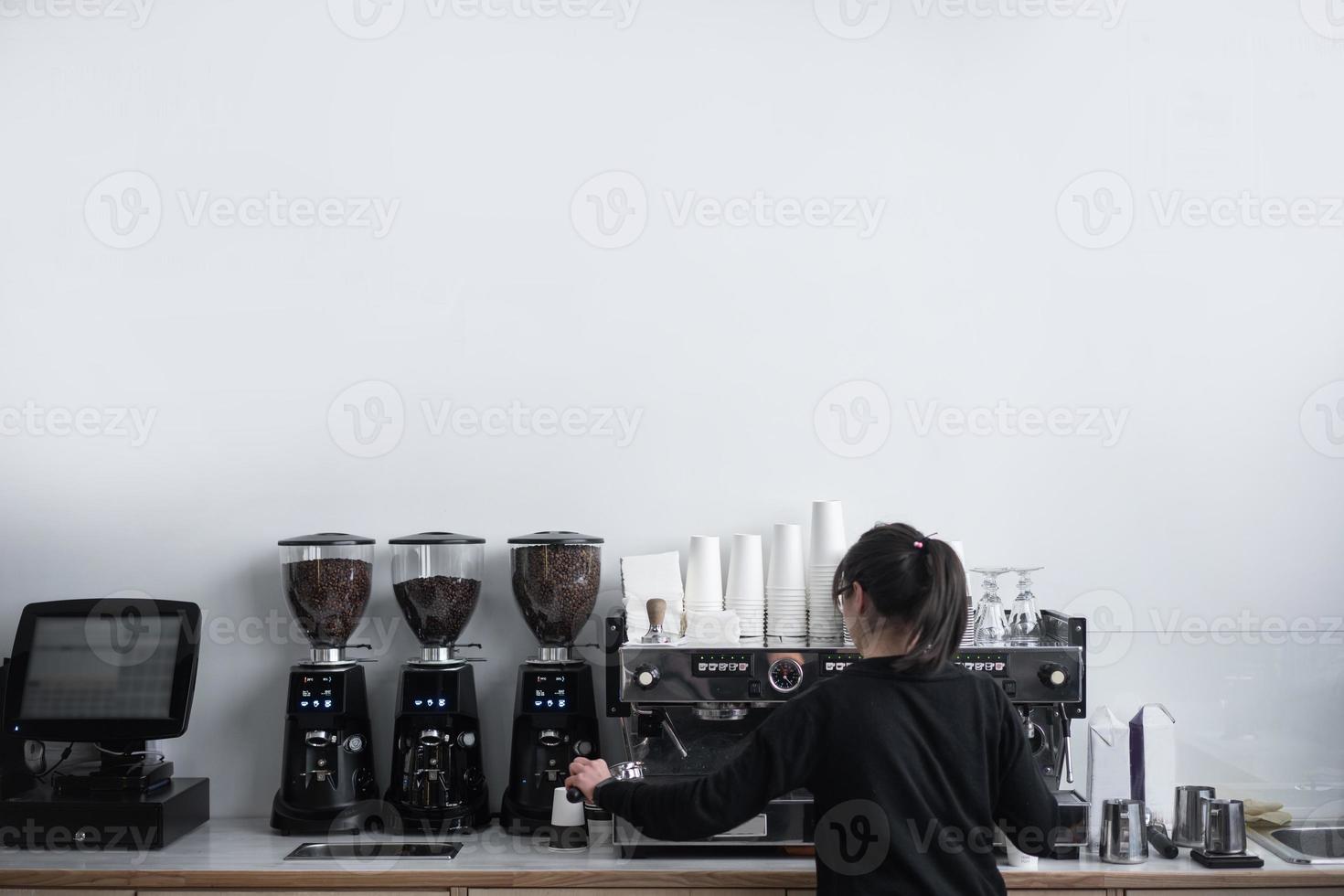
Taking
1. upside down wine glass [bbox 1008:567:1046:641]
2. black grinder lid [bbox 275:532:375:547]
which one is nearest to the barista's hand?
black grinder lid [bbox 275:532:375:547]

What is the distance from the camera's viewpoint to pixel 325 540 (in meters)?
2.31

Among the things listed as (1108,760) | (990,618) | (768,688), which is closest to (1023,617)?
(990,618)

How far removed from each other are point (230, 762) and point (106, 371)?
0.95m

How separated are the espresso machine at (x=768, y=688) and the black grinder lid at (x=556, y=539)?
31 cm

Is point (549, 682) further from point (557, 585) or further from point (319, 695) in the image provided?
point (319, 695)

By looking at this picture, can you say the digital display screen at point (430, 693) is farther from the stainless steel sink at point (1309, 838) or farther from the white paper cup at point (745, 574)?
the stainless steel sink at point (1309, 838)

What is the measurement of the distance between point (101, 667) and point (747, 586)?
1.35 m

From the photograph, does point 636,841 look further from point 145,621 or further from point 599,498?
point 145,621

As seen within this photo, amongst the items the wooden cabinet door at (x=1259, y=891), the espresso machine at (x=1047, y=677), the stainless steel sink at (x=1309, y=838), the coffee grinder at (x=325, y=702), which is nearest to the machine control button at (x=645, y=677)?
the espresso machine at (x=1047, y=677)

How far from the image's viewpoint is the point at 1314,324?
2.52 metres

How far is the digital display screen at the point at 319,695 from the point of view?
225 cm

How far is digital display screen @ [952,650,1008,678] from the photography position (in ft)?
6.61

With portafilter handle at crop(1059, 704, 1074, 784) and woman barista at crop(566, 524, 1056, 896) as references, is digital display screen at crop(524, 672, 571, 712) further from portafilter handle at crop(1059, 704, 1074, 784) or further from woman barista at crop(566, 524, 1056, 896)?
portafilter handle at crop(1059, 704, 1074, 784)

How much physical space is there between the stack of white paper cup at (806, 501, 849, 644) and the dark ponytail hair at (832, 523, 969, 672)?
1.69 ft
